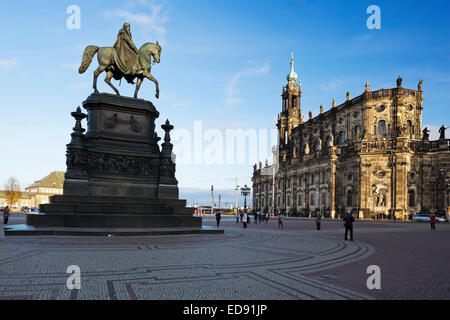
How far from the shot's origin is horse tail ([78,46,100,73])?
18.4 m

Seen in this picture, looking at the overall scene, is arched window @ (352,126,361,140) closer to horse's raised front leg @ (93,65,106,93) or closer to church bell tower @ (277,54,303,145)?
church bell tower @ (277,54,303,145)

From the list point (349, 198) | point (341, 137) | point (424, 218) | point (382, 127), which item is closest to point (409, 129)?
point (382, 127)

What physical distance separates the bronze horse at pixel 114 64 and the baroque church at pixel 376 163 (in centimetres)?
3917

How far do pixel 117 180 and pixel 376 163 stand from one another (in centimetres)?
4556

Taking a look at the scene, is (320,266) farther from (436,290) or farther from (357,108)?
(357,108)

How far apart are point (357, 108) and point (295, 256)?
55554 millimetres

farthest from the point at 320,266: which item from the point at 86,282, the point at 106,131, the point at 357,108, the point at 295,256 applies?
the point at 357,108

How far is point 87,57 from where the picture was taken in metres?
18.5

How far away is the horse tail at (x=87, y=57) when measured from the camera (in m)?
18.4

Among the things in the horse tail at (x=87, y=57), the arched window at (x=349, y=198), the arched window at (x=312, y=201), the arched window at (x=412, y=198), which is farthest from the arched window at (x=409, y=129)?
the horse tail at (x=87, y=57)

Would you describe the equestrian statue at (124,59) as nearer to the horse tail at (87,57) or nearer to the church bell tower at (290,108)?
the horse tail at (87,57)

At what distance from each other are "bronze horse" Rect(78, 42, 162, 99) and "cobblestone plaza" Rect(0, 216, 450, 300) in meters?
9.98

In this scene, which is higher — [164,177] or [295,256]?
[164,177]

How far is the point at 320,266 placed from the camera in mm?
8695
